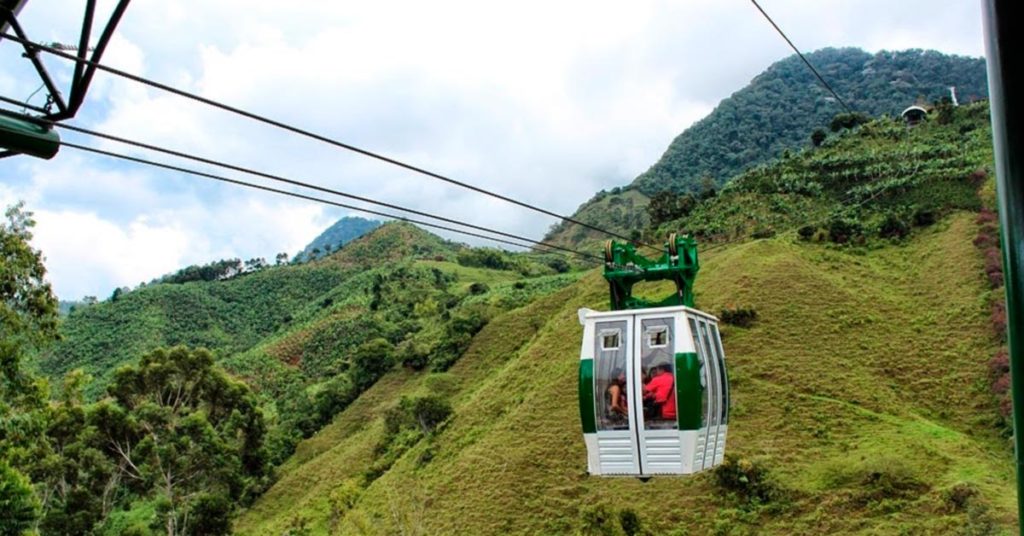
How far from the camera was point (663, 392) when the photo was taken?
32.6 feet

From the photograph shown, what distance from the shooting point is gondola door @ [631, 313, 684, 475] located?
9898 mm

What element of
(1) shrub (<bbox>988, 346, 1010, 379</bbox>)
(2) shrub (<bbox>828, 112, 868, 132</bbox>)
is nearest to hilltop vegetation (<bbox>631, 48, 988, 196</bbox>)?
(2) shrub (<bbox>828, 112, 868, 132</bbox>)

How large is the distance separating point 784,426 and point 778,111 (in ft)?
353

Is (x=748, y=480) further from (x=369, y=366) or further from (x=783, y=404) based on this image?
(x=369, y=366)

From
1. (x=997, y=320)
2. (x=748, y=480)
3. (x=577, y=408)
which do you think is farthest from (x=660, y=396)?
(x=997, y=320)

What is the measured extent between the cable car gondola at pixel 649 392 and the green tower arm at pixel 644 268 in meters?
0.83

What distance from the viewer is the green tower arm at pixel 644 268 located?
1121 centimetres

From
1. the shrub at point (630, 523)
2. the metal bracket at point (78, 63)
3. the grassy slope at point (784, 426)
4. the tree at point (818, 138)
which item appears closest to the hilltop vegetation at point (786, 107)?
the tree at point (818, 138)

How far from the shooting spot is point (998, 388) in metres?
25.3

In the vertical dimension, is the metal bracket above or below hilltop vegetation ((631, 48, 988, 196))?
below

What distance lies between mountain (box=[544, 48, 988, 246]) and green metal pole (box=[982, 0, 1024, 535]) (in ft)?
306

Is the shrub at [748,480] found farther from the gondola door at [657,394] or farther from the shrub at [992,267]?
the shrub at [992,267]

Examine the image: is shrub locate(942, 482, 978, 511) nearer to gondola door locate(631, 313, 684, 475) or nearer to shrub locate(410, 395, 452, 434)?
gondola door locate(631, 313, 684, 475)

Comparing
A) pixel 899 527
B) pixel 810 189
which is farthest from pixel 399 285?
pixel 899 527
